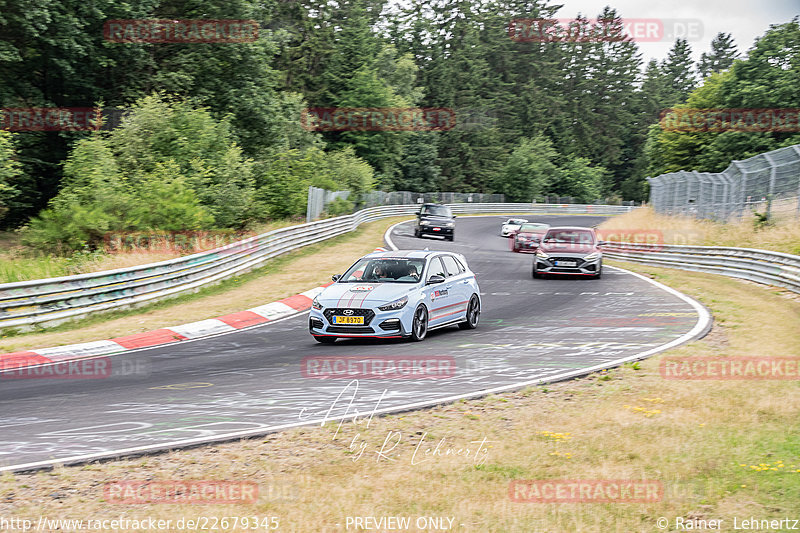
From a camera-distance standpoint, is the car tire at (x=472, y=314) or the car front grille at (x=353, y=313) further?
the car tire at (x=472, y=314)

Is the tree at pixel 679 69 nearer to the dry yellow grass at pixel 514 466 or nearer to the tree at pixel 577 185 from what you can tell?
the tree at pixel 577 185

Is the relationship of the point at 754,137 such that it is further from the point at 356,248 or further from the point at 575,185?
the point at 575,185

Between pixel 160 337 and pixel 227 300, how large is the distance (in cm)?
511

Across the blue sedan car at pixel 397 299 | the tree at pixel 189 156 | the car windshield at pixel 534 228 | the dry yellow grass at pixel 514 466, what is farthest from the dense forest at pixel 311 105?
the dry yellow grass at pixel 514 466

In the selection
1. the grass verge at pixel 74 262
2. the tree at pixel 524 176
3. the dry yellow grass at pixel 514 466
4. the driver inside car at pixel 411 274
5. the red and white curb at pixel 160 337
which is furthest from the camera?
the tree at pixel 524 176

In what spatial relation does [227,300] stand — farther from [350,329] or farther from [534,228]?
[534,228]

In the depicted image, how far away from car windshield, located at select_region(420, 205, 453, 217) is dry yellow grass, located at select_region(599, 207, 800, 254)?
8.19 m

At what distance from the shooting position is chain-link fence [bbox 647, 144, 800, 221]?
24625 millimetres

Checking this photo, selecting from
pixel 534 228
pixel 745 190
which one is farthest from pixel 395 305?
pixel 534 228

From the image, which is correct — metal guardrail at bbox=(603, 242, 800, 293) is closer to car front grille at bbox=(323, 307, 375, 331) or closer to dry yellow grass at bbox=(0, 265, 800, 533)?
car front grille at bbox=(323, 307, 375, 331)

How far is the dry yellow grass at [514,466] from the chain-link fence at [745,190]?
17.1 meters

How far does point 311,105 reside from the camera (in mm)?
80312

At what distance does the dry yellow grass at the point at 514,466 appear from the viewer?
216 inches

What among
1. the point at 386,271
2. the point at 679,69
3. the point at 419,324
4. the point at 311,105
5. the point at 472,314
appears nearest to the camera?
the point at 419,324
